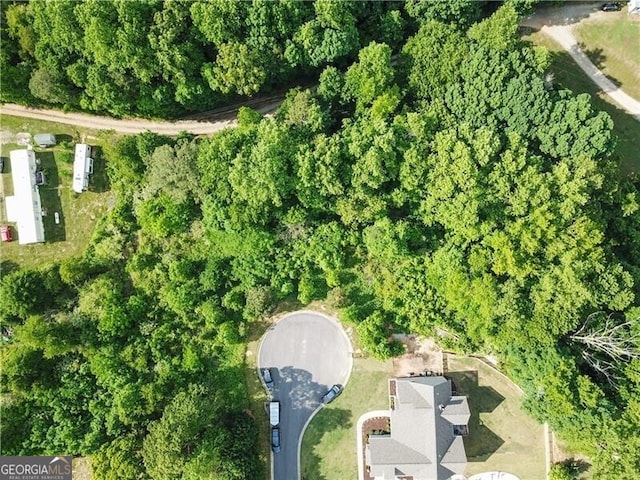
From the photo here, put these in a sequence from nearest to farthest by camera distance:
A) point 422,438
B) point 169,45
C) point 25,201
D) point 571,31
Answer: point 169,45 → point 422,438 → point 25,201 → point 571,31

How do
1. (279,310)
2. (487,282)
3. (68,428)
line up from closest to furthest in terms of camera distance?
(487,282)
(68,428)
(279,310)

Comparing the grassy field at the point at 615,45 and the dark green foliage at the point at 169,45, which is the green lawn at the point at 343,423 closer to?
the dark green foliage at the point at 169,45

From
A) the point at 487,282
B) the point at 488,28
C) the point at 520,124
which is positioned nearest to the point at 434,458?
the point at 487,282

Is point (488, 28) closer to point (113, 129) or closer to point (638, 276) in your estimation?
point (638, 276)

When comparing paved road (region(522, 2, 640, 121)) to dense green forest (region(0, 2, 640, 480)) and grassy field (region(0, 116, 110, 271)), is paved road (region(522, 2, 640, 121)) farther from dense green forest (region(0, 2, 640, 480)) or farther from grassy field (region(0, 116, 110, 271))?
grassy field (region(0, 116, 110, 271))

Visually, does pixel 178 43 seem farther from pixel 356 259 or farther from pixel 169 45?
pixel 356 259

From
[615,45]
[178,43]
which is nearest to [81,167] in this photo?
[178,43]
